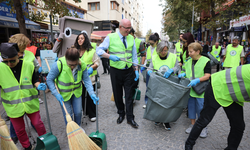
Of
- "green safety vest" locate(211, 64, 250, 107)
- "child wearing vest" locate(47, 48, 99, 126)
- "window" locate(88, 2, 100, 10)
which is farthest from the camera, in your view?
"window" locate(88, 2, 100, 10)

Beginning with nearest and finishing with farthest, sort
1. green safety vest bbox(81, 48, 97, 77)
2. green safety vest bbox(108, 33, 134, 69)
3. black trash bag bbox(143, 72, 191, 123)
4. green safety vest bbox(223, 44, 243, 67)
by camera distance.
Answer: black trash bag bbox(143, 72, 191, 123) → green safety vest bbox(108, 33, 134, 69) → green safety vest bbox(81, 48, 97, 77) → green safety vest bbox(223, 44, 243, 67)

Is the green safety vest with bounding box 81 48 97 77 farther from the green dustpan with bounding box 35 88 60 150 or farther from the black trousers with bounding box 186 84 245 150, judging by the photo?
the black trousers with bounding box 186 84 245 150

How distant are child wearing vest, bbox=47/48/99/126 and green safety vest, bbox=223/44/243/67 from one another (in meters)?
5.75

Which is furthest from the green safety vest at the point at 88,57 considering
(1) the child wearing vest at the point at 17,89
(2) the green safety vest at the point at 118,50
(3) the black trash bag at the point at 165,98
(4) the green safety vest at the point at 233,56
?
(4) the green safety vest at the point at 233,56

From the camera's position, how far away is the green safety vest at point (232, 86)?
204 cm

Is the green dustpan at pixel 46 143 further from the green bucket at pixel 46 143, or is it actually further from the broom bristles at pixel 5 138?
the broom bristles at pixel 5 138

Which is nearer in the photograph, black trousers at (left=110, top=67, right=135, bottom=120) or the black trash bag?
the black trash bag

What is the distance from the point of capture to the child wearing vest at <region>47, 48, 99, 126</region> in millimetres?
2488

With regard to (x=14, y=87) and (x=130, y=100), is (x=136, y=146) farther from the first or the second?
(x=14, y=87)

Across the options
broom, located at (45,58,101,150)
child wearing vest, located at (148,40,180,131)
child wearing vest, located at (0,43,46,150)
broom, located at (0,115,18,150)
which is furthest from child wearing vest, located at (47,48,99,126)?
child wearing vest, located at (148,40,180,131)

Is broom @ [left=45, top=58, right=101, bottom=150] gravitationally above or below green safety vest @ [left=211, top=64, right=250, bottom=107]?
below

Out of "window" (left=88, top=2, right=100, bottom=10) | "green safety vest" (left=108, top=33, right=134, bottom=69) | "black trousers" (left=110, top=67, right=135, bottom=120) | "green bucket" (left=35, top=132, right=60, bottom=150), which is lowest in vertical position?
"green bucket" (left=35, top=132, right=60, bottom=150)

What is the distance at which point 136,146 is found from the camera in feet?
9.41

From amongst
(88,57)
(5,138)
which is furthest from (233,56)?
(5,138)
